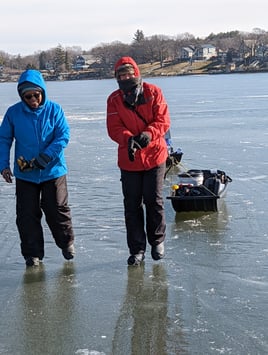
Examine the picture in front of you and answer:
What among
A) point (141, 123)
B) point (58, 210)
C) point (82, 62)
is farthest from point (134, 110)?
point (82, 62)

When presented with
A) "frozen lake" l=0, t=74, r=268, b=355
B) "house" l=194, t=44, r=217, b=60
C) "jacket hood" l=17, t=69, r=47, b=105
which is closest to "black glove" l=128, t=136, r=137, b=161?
"jacket hood" l=17, t=69, r=47, b=105

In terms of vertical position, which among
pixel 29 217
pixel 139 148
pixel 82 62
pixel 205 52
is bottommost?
pixel 82 62

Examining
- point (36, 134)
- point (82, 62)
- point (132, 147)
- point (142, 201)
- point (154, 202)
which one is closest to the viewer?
point (132, 147)

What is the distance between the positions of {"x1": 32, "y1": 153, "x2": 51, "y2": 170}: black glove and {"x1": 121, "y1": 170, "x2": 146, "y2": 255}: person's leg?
65cm

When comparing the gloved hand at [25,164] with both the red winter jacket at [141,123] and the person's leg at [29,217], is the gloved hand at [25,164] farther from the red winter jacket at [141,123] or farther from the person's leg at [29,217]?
the red winter jacket at [141,123]

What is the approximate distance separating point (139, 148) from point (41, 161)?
2.50 feet

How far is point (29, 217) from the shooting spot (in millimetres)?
5012

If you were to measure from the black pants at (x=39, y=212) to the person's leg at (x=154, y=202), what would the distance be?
0.67 metres

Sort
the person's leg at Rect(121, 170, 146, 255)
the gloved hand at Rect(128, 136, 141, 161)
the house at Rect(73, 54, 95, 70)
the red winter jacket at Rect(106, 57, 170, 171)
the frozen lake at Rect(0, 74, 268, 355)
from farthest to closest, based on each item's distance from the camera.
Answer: the house at Rect(73, 54, 95, 70), the person's leg at Rect(121, 170, 146, 255), the red winter jacket at Rect(106, 57, 170, 171), the gloved hand at Rect(128, 136, 141, 161), the frozen lake at Rect(0, 74, 268, 355)

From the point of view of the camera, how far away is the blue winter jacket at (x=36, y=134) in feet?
16.0

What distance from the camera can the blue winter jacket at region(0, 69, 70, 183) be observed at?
4.88m

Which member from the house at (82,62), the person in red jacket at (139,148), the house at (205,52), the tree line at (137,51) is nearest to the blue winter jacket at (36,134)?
the person in red jacket at (139,148)

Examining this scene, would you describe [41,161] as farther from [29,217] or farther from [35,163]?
[29,217]

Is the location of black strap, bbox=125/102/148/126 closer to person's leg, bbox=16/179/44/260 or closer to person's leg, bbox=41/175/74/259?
person's leg, bbox=41/175/74/259
